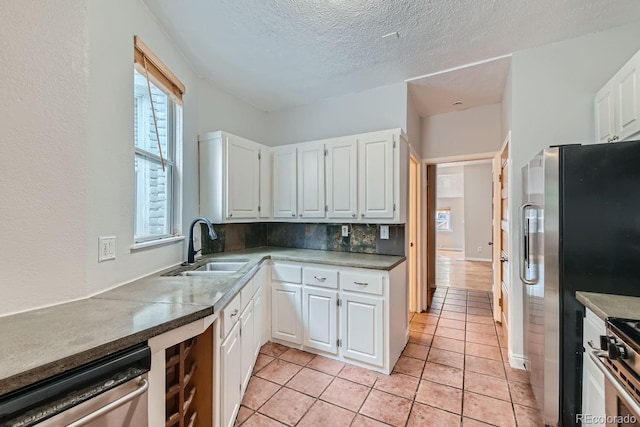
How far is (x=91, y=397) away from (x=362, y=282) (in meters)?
1.82

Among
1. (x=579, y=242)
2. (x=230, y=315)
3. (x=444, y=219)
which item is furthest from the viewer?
(x=444, y=219)

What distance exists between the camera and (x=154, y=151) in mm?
2109

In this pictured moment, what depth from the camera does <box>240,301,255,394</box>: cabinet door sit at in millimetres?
1875

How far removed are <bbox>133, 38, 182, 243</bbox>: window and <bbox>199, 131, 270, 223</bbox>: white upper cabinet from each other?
0.33 metres

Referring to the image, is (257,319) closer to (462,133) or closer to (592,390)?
(592,390)

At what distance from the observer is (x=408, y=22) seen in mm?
1959

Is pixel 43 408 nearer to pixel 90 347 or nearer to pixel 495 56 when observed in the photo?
pixel 90 347

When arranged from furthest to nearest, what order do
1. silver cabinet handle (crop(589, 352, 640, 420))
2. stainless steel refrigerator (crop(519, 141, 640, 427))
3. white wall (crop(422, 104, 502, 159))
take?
white wall (crop(422, 104, 502, 159)) → stainless steel refrigerator (crop(519, 141, 640, 427)) → silver cabinet handle (crop(589, 352, 640, 420))

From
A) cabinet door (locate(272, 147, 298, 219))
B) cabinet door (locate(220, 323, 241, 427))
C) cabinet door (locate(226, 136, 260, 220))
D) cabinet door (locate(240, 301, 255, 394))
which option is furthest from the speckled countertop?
cabinet door (locate(272, 147, 298, 219))

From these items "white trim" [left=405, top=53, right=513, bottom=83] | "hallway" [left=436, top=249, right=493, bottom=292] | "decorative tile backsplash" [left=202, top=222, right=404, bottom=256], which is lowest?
"hallway" [left=436, top=249, right=493, bottom=292]

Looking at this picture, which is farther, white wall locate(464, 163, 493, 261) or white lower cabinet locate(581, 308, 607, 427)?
white wall locate(464, 163, 493, 261)

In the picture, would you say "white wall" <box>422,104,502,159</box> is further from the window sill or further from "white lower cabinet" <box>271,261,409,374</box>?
the window sill

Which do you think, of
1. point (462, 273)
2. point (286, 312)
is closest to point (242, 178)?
point (286, 312)

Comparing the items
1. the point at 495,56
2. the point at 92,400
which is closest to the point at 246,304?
the point at 92,400
